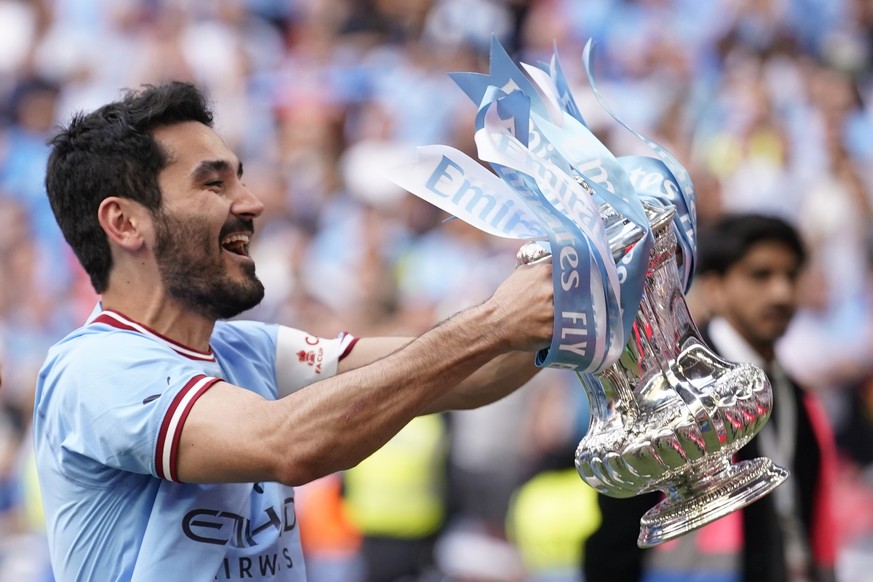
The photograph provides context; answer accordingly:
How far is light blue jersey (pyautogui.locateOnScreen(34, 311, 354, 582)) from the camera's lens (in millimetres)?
2521

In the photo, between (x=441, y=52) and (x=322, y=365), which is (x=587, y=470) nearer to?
(x=322, y=365)

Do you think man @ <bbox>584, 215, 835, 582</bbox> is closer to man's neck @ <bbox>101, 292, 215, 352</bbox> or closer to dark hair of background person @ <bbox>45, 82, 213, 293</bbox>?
man's neck @ <bbox>101, 292, 215, 352</bbox>

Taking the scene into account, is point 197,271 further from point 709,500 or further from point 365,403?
point 709,500

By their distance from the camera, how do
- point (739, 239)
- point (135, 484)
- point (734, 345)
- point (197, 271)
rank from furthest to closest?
point (739, 239) → point (734, 345) → point (197, 271) → point (135, 484)

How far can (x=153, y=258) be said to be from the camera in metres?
2.86

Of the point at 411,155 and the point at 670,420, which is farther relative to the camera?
the point at 411,155

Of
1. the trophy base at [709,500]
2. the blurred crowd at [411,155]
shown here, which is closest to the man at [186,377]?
the trophy base at [709,500]

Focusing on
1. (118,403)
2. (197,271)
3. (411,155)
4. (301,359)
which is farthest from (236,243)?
(411,155)

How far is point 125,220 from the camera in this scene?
9.34ft

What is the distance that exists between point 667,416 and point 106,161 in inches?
50.4

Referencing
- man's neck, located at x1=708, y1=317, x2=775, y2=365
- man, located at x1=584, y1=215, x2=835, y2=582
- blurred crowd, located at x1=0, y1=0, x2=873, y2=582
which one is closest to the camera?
man, located at x1=584, y1=215, x2=835, y2=582

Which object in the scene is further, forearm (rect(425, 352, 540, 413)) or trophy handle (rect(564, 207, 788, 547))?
forearm (rect(425, 352, 540, 413))

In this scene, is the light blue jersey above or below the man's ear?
below

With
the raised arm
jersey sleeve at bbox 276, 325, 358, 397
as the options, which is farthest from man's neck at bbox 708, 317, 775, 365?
the raised arm
